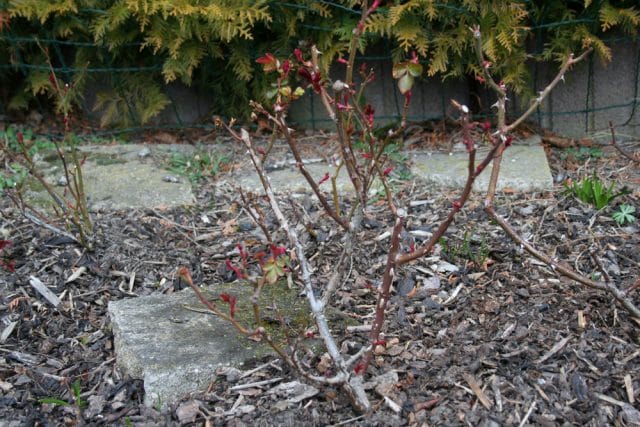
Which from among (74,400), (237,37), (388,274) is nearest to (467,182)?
(388,274)

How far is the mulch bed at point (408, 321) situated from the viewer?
2.09 metres

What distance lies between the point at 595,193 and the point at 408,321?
112cm

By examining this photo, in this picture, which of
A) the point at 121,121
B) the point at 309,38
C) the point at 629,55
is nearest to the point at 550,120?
the point at 629,55

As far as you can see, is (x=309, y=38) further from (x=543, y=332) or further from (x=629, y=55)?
(x=543, y=332)

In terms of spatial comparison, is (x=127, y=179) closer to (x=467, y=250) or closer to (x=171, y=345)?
(x=171, y=345)

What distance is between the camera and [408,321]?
8.13 ft

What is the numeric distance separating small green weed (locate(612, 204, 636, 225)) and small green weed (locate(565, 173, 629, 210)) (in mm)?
61

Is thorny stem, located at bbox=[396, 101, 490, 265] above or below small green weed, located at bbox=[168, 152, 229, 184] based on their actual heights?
above

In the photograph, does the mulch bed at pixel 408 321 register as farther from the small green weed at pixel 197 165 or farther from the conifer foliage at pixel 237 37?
the conifer foliage at pixel 237 37

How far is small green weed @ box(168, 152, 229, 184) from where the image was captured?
3.77 metres

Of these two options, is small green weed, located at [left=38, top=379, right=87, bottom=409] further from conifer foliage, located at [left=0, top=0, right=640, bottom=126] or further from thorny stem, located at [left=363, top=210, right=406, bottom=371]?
conifer foliage, located at [left=0, top=0, right=640, bottom=126]

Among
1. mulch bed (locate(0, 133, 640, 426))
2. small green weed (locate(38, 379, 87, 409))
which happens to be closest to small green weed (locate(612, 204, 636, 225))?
mulch bed (locate(0, 133, 640, 426))

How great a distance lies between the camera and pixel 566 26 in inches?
153

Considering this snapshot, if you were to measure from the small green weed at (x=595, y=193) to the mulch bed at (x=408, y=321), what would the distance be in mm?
42
